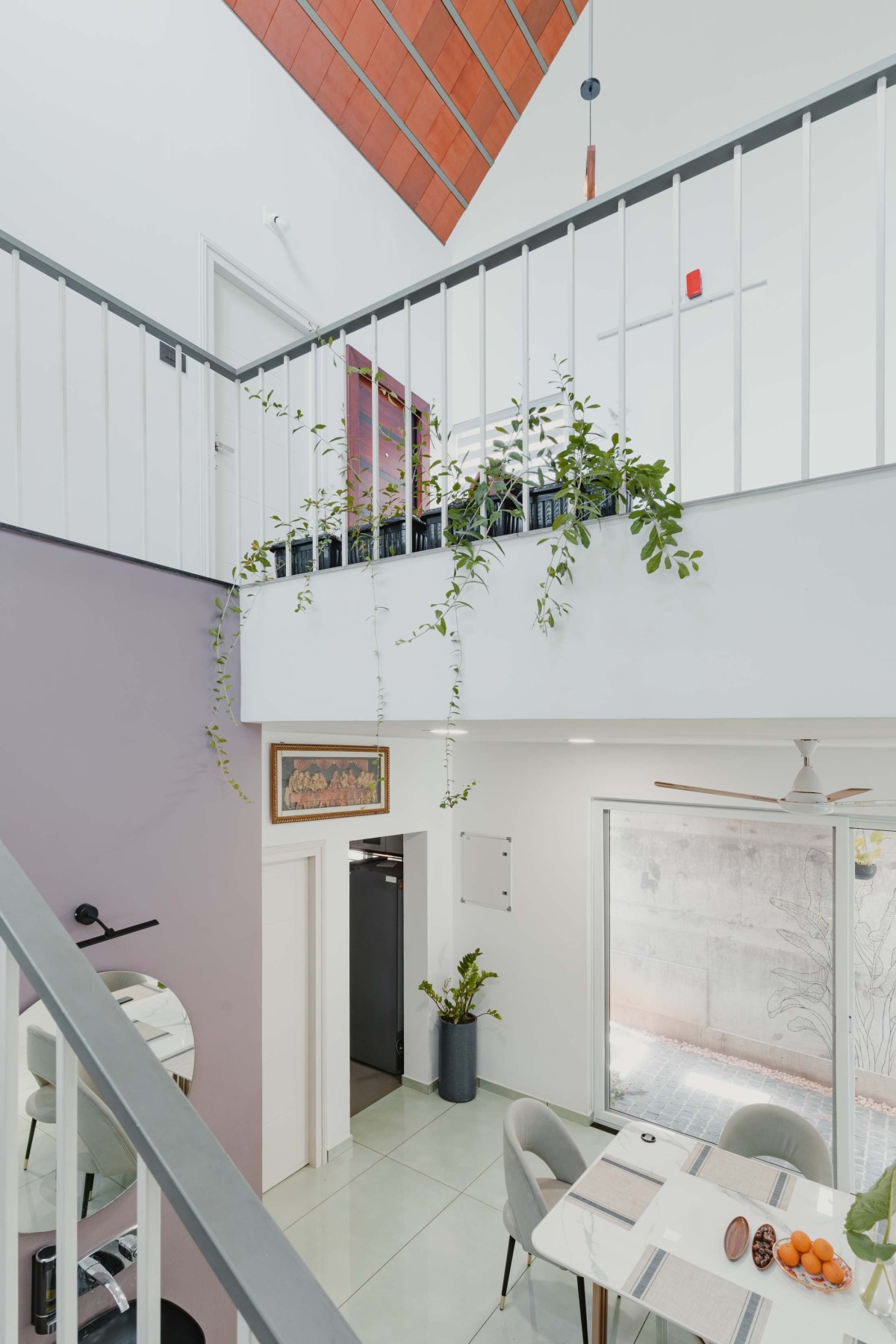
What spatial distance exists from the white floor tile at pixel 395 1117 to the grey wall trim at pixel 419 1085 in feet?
0.06

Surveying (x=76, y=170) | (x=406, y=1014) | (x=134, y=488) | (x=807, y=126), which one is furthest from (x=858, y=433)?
(x=406, y=1014)

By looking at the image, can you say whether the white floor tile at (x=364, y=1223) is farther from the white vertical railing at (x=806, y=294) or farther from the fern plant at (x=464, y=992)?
the white vertical railing at (x=806, y=294)

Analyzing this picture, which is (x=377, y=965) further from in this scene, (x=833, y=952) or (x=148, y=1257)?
(x=148, y=1257)

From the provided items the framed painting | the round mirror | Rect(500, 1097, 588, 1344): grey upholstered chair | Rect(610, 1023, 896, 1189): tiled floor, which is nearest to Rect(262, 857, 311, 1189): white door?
the framed painting

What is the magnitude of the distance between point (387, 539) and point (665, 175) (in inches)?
44.2

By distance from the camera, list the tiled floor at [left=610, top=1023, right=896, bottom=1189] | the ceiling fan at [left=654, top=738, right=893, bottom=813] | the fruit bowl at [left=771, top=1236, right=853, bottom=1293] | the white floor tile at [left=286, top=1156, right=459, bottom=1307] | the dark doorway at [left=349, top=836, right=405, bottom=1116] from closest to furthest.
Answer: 1. the fruit bowl at [left=771, top=1236, right=853, bottom=1293]
2. the ceiling fan at [left=654, top=738, right=893, bottom=813]
3. the white floor tile at [left=286, top=1156, right=459, bottom=1307]
4. the tiled floor at [left=610, top=1023, right=896, bottom=1189]
5. the dark doorway at [left=349, top=836, right=405, bottom=1116]

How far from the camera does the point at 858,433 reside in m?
3.62

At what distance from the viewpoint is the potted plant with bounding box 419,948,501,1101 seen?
455 cm

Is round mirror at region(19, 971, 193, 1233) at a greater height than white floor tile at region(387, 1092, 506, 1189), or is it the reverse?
round mirror at region(19, 971, 193, 1233)

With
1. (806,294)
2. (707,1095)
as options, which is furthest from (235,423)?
(707,1095)

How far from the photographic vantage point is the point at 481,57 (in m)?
4.26

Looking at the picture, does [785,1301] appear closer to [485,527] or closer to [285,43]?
[485,527]

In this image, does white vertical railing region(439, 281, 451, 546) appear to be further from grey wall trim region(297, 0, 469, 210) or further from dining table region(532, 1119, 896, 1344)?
grey wall trim region(297, 0, 469, 210)

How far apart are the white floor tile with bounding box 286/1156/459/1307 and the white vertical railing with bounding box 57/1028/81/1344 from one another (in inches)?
125
